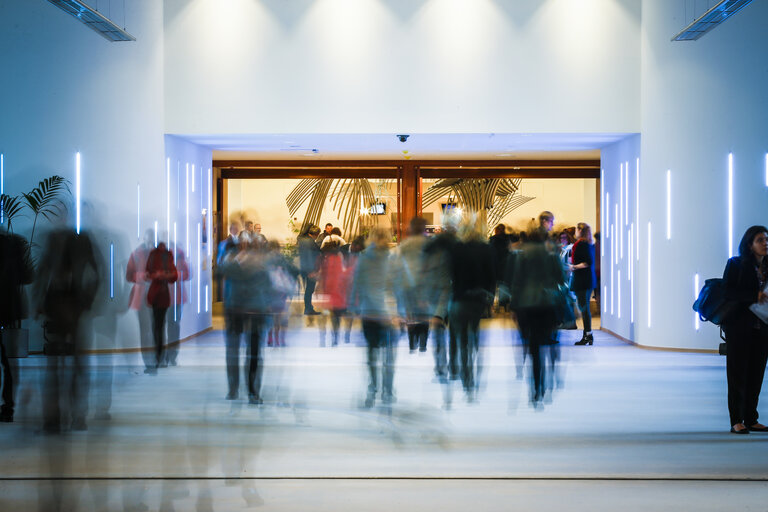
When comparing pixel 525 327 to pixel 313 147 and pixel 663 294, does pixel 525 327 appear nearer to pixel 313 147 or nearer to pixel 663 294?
pixel 663 294

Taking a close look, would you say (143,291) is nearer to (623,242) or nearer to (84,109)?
(84,109)

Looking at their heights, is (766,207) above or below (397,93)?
below

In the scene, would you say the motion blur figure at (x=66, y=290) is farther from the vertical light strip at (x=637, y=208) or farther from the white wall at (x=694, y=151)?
the vertical light strip at (x=637, y=208)

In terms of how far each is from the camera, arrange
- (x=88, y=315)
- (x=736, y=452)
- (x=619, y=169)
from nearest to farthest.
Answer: (x=88, y=315), (x=736, y=452), (x=619, y=169)

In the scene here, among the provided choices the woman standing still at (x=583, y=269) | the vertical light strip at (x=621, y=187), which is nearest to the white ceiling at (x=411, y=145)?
the vertical light strip at (x=621, y=187)

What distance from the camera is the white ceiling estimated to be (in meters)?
11.9

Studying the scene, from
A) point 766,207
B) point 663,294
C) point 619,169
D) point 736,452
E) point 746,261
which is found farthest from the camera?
point 619,169

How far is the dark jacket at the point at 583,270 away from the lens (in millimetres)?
11391

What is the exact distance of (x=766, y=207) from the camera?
10.3 metres

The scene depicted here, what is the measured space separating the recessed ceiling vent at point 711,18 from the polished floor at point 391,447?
4.28 metres

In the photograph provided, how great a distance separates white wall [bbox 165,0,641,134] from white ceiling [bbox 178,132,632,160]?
32 centimetres

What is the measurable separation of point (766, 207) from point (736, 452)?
5.64 metres

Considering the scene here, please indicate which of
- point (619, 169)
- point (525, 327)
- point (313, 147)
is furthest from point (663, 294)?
point (313, 147)

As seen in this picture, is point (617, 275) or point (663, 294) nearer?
point (663, 294)
